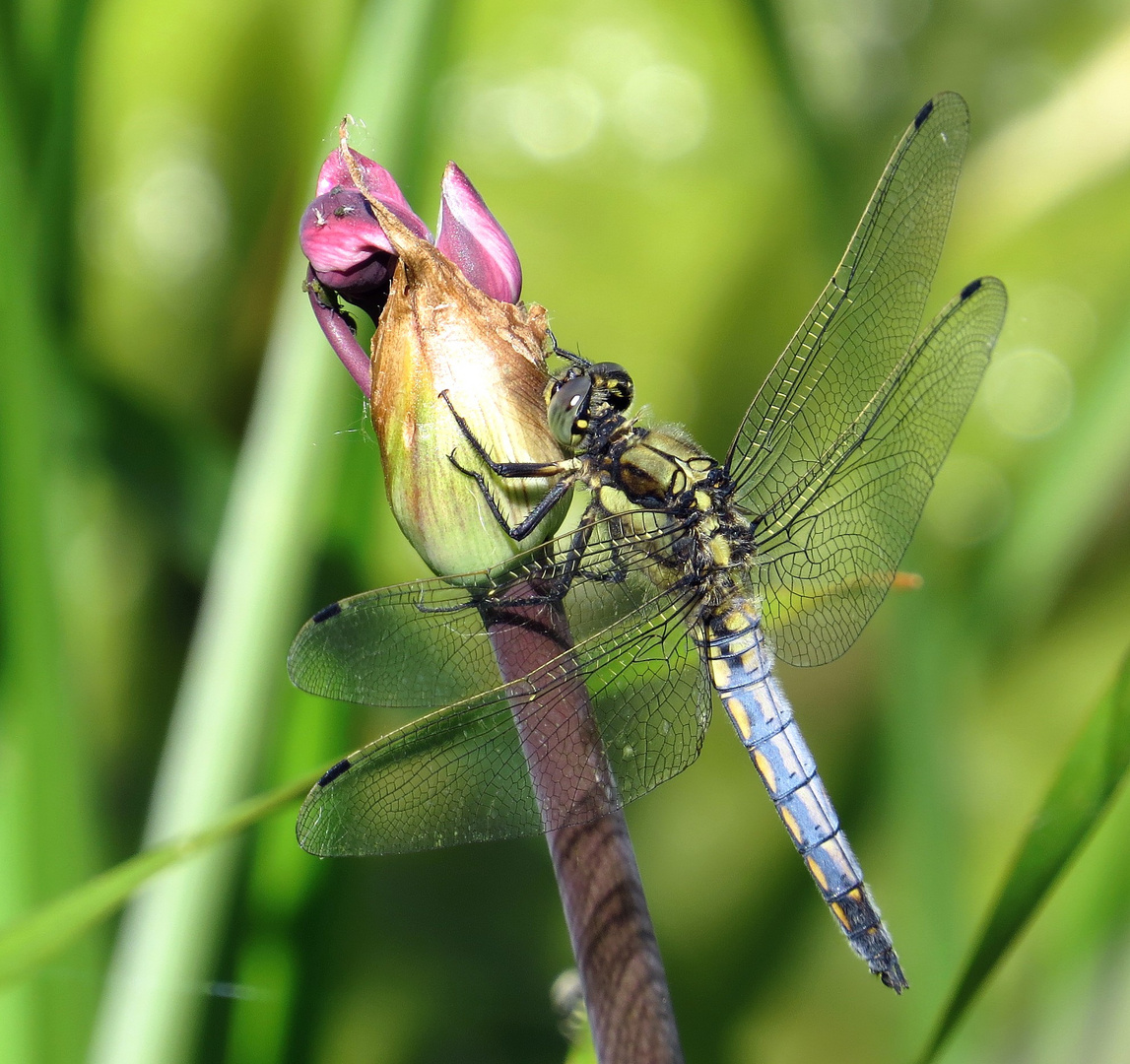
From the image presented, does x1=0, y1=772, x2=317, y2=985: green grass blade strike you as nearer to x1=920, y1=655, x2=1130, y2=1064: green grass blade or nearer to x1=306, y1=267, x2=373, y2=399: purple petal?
x1=306, y1=267, x2=373, y2=399: purple petal

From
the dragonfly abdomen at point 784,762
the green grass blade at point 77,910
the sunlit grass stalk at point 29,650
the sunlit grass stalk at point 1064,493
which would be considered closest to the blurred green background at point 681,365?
the sunlit grass stalk at point 1064,493

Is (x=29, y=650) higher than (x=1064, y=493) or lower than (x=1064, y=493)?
higher

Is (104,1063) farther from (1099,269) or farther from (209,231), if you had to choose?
(1099,269)

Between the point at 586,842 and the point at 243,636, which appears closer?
the point at 586,842

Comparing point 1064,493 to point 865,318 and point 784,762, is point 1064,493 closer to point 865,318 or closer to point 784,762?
point 865,318

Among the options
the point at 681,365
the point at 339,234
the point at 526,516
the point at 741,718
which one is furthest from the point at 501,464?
the point at 681,365

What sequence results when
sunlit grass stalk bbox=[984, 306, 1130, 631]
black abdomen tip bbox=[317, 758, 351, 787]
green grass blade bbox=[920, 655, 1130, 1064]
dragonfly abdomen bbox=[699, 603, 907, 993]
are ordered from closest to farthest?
green grass blade bbox=[920, 655, 1130, 1064] < black abdomen tip bbox=[317, 758, 351, 787] < dragonfly abdomen bbox=[699, 603, 907, 993] < sunlit grass stalk bbox=[984, 306, 1130, 631]

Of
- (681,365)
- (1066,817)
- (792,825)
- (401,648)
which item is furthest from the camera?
(681,365)

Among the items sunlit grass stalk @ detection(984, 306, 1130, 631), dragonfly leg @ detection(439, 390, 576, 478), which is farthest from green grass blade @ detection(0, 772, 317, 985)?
sunlit grass stalk @ detection(984, 306, 1130, 631)
